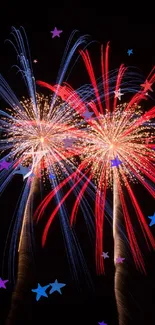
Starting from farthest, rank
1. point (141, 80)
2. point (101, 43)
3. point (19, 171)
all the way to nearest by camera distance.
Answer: point (101, 43) < point (141, 80) < point (19, 171)

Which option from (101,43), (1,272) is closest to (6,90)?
(101,43)

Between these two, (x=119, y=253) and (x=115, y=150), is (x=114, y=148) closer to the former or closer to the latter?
(x=115, y=150)

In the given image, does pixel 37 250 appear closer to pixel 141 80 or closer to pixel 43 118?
pixel 43 118

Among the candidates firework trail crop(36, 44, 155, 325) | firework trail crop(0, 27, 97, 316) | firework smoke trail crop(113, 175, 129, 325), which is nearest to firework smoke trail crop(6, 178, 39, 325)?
firework trail crop(0, 27, 97, 316)

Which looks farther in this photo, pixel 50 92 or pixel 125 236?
pixel 50 92

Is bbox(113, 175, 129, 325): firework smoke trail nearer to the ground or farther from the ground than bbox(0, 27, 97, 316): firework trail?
nearer to the ground

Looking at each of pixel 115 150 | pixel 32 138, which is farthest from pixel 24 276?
pixel 115 150

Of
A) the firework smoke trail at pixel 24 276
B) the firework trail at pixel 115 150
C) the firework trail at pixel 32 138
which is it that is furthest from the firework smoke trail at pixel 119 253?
the firework smoke trail at pixel 24 276

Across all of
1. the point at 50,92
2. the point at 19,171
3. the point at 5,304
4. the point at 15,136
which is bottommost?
the point at 5,304

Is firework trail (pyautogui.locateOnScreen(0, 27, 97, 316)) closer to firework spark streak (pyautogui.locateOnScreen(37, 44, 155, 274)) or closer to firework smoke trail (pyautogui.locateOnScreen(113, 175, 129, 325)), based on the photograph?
firework spark streak (pyautogui.locateOnScreen(37, 44, 155, 274))

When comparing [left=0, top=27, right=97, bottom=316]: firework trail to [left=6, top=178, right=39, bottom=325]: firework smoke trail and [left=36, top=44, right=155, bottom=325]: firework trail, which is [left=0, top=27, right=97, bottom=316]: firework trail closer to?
[left=6, top=178, right=39, bottom=325]: firework smoke trail

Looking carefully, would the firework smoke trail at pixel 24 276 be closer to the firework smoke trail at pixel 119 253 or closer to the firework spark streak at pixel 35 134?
the firework spark streak at pixel 35 134
